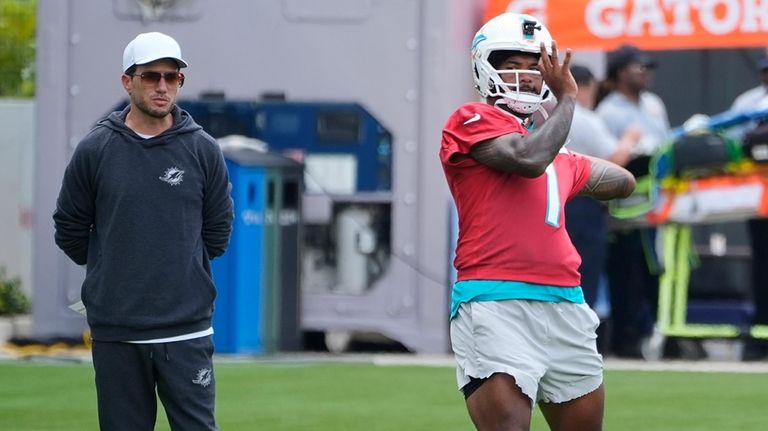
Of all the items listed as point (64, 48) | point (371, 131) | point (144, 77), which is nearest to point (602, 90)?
point (371, 131)

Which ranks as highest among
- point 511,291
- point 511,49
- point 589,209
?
point 511,49

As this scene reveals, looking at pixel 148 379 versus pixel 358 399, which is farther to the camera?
pixel 358 399

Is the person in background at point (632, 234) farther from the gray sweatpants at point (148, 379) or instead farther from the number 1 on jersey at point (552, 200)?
the gray sweatpants at point (148, 379)

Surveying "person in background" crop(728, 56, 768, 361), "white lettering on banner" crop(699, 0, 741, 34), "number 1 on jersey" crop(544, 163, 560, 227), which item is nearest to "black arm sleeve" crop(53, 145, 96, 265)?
"number 1 on jersey" crop(544, 163, 560, 227)

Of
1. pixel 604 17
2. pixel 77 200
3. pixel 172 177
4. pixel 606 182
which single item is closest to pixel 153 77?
pixel 172 177

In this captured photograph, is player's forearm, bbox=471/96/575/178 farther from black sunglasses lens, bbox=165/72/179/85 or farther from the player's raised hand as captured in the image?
black sunglasses lens, bbox=165/72/179/85

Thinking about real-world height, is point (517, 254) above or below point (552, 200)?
below

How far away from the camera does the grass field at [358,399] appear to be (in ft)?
30.4

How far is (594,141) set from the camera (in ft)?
40.1

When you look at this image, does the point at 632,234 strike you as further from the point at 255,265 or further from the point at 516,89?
the point at 516,89

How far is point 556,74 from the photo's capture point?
18.7 feet

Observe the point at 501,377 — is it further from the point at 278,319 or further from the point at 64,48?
the point at 64,48

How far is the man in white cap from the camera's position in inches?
236

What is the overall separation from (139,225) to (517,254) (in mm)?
1237
